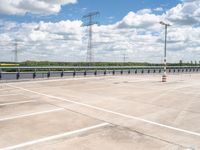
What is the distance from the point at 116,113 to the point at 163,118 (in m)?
1.96

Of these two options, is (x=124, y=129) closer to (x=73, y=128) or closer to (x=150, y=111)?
(x=73, y=128)

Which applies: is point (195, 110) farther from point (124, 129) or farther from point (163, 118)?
point (124, 129)

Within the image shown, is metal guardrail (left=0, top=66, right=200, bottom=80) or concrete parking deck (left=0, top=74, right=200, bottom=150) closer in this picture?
concrete parking deck (left=0, top=74, right=200, bottom=150)

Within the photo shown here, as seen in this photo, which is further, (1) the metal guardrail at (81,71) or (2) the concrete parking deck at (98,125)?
(1) the metal guardrail at (81,71)

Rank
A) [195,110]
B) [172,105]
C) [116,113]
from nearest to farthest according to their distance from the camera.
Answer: [116,113], [195,110], [172,105]

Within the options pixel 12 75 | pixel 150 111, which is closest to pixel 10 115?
pixel 150 111

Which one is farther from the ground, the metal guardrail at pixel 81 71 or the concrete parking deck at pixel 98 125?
the metal guardrail at pixel 81 71

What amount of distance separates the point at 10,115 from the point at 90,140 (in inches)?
176

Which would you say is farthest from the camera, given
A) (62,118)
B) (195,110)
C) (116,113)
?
(195,110)

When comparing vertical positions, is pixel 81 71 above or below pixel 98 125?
above

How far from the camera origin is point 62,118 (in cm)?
998

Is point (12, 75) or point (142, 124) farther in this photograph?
point (12, 75)

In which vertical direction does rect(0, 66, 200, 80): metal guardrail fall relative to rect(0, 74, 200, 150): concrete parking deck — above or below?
above

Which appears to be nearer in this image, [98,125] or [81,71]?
[98,125]
